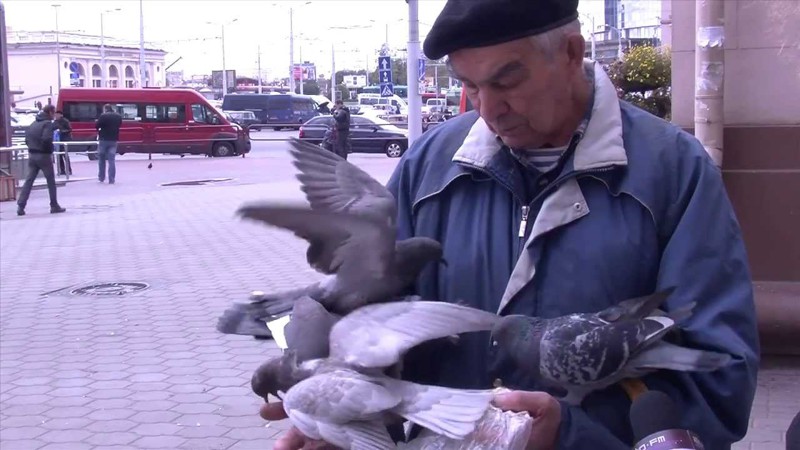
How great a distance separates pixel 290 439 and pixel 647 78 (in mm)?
8114

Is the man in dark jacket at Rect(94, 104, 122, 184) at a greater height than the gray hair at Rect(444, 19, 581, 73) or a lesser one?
lesser

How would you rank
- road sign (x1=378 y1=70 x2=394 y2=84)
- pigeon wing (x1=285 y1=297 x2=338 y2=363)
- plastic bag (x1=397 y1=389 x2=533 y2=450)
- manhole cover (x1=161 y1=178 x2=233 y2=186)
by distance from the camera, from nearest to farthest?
plastic bag (x1=397 y1=389 x2=533 y2=450)
pigeon wing (x1=285 y1=297 x2=338 y2=363)
road sign (x1=378 y1=70 x2=394 y2=84)
manhole cover (x1=161 y1=178 x2=233 y2=186)

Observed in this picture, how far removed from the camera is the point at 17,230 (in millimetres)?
14711

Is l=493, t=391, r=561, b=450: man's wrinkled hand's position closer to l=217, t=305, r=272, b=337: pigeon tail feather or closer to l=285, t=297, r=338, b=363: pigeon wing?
l=285, t=297, r=338, b=363: pigeon wing

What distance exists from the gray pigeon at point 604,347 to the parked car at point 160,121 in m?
32.4

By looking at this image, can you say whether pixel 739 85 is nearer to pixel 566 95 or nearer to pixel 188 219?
pixel 566 95

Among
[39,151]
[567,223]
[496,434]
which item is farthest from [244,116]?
[496,434]

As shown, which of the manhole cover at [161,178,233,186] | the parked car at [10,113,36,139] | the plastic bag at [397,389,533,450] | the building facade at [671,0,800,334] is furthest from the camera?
the parked car at [10,113,36,139]

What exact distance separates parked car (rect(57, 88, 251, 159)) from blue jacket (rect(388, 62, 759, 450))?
105 ft

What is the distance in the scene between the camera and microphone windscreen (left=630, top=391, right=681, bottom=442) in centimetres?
167

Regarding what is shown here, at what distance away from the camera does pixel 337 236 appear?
2162mm

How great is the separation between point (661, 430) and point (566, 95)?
73 centimetres

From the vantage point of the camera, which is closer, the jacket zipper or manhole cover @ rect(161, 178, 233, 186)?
the jacket zipper

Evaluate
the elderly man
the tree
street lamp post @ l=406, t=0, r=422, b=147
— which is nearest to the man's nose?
the elderly man
